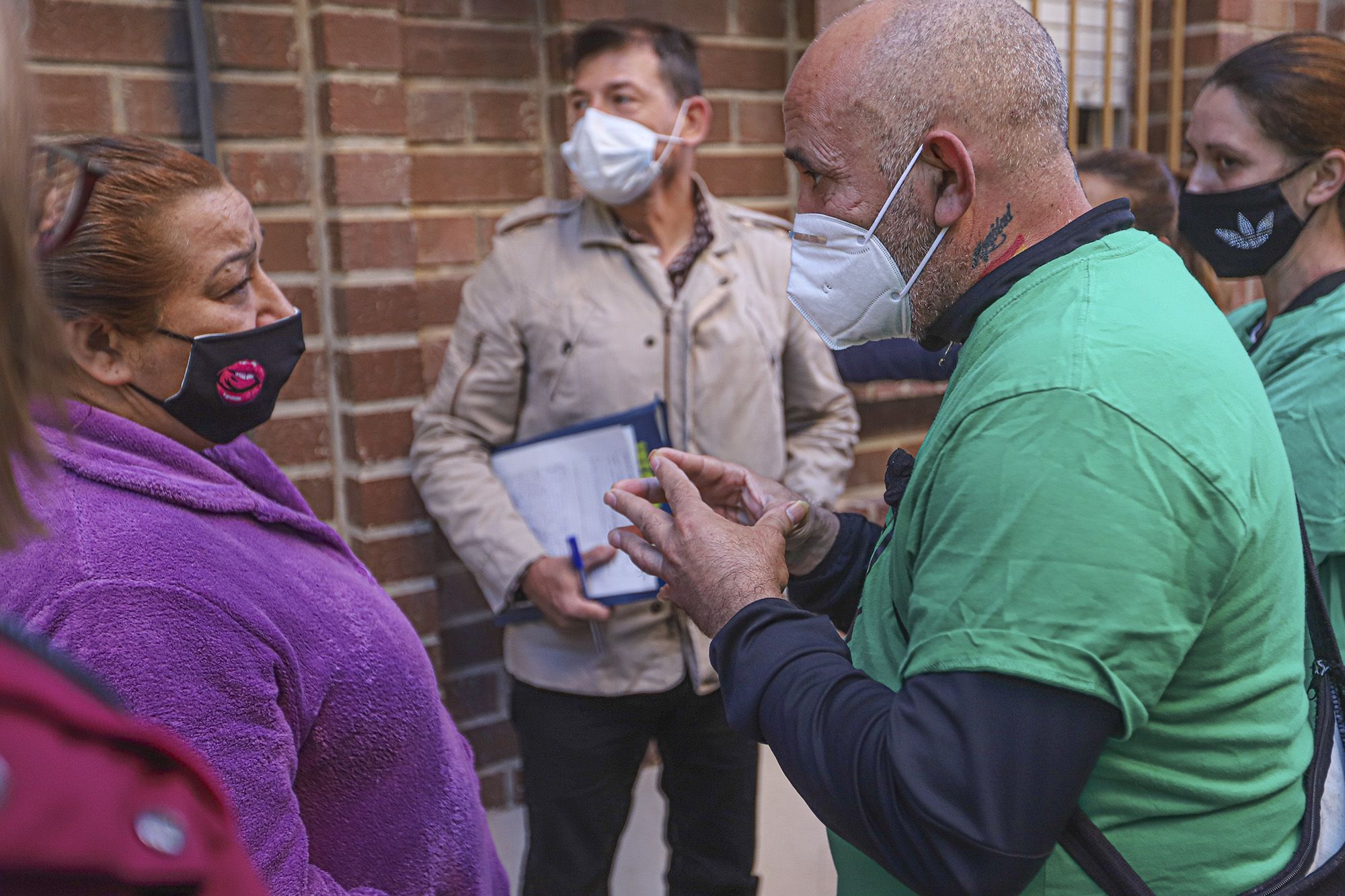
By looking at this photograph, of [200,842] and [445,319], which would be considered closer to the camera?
[200,842]

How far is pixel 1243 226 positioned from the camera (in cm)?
214

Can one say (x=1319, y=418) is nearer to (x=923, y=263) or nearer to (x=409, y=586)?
(x=923, y=263)

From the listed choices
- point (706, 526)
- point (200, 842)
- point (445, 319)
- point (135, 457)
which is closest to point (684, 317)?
point (445, 319)

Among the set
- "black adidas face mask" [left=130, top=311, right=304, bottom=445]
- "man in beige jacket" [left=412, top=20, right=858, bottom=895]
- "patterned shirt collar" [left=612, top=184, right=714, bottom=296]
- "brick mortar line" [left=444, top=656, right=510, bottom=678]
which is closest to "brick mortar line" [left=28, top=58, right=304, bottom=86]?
"man in beige jacket" [left=412, top=20, right=858, bottom=895]

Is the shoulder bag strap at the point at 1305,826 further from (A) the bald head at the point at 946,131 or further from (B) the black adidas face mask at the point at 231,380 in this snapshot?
(B) the black adidas face mask at the point at 231,380

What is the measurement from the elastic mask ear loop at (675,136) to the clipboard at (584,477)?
1.83ft

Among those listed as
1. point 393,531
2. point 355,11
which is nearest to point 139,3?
point 355,11

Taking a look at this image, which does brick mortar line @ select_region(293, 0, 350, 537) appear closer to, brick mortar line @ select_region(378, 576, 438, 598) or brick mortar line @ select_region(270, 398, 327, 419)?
brick mortar line @ select_region(270, 398, 327, 419)

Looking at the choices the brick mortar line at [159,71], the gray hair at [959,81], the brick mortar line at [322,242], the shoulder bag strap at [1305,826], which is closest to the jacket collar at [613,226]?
the brick mortar line at [322,242]

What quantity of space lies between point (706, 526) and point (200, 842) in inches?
30.4

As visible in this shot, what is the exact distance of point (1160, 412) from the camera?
993 millimetres

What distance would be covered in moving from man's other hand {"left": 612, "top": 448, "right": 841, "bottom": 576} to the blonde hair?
0.89 metres

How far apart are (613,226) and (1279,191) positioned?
1.35 m

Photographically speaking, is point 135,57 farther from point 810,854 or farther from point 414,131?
point 810,854
